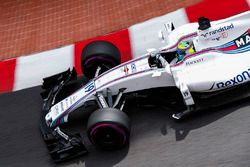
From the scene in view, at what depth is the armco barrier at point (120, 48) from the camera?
4863 mm

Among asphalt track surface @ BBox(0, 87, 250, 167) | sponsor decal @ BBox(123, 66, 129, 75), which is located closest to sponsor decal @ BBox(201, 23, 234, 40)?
asphalt track surface @ BBox(0, 87, 250, 167)

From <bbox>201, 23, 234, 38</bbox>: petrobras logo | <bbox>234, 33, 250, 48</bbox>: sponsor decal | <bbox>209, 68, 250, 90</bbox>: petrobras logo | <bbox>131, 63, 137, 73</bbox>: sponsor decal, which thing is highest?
<bbox>201, 23, 234, 38</bbox>: petrobras logo

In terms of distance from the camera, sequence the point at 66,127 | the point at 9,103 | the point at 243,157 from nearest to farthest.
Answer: the point at 243,157, the point at 66,127, the point at 9,103

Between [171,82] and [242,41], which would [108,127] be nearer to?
[171,82]

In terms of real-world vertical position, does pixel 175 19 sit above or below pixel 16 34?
below

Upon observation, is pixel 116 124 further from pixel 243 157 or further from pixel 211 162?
pixel 243 157

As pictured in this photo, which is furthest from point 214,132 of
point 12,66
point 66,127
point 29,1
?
point 29,1

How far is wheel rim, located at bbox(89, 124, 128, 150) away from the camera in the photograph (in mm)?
3533

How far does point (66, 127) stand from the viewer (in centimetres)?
421

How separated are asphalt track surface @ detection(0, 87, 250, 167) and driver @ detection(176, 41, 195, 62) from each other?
54cm

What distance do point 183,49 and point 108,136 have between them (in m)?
1.09

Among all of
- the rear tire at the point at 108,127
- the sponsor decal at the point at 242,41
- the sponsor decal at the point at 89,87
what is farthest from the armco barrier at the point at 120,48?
the rear tire at the point at 108,127

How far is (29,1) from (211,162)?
4029 mm

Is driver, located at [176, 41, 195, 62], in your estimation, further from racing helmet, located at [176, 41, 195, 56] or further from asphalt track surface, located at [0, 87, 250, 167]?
asphalt track surface, located at [0, 87, 250, 167]
